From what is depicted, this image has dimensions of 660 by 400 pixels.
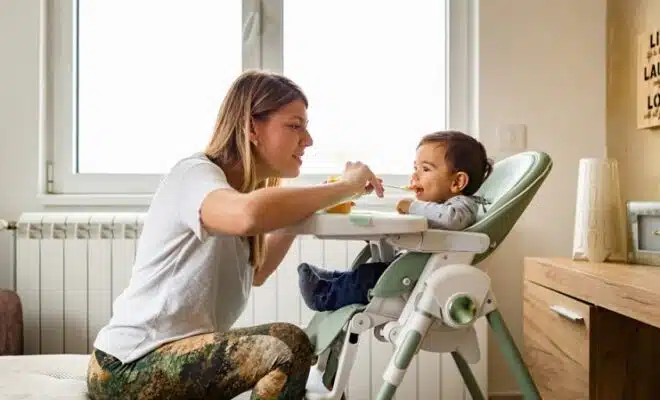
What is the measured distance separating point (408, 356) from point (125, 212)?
129 cm

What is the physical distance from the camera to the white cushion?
138 cm

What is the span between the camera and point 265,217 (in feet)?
3.82

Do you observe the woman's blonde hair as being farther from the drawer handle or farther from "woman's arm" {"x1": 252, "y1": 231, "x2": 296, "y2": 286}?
the drawer handle

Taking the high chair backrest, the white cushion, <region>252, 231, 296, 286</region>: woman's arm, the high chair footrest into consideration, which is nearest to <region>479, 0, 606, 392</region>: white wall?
the high chair backrest

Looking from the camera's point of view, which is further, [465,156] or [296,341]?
[465,156]

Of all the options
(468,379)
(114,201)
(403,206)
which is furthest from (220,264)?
(114,201)

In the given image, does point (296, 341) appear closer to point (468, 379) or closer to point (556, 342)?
point (468, 379)

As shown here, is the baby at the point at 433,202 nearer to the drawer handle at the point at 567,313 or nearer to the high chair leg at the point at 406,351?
the high chair leg at the point at 406,351

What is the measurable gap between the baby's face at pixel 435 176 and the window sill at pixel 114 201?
661 millimetres

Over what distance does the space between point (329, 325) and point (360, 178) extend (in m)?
0.30

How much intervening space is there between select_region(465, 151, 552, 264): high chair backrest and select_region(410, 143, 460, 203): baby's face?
0.10 metres

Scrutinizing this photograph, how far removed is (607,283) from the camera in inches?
58.6

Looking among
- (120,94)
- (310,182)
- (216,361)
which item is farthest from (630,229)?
(120,94)

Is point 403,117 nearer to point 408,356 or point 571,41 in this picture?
point 571,41
